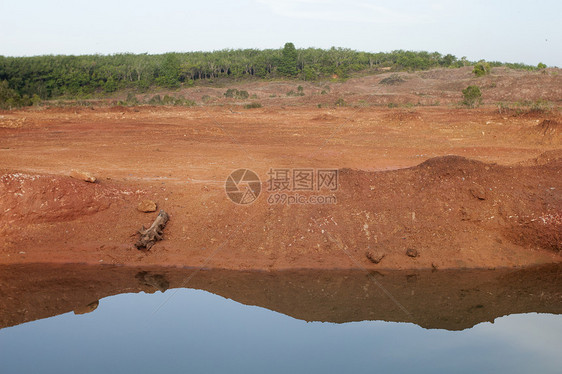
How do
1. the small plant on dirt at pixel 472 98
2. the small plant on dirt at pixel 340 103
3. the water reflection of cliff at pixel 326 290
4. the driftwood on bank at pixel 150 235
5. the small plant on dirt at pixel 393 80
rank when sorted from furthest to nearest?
the small plant on dirt at pixel 393 80 < the small plant on dirt at pixel 340 103 < the small plant on dirt at pixel 472 98 < the driftwood on bank at pixel 150 235 < the water reflection of cliff at pixel 326 290

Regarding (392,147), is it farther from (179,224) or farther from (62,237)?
(62,237)

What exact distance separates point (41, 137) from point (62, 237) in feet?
29.9

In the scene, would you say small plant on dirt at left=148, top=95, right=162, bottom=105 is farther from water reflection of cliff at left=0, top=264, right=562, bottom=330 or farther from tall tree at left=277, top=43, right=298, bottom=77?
water reflection of cliff at left=0, top=264, right=562, bottom=330

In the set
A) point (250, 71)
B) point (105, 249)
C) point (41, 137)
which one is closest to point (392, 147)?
point (105, 249)

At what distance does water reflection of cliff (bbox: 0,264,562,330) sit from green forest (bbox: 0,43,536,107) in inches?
1460

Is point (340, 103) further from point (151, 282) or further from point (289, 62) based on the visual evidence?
point (289, 62)

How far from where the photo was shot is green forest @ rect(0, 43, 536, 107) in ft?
146

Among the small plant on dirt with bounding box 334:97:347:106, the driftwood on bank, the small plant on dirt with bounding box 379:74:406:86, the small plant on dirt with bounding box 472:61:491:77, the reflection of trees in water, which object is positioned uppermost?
the small plant on dirt with bounding box 472:61:491:77

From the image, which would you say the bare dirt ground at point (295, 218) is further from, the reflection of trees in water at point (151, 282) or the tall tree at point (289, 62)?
the tall tree at point (289, 62)

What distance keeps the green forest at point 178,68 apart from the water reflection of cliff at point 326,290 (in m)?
37.1

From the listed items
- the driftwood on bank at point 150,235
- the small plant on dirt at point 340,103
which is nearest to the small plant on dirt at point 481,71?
the small plant on dirt at point 340,103

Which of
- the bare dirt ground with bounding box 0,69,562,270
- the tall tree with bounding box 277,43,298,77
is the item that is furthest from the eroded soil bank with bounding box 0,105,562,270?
the tall tree with bounding box 277,43,298,77

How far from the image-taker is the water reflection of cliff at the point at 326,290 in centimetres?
716

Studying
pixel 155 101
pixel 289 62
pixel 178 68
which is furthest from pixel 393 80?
pixel 178 68
